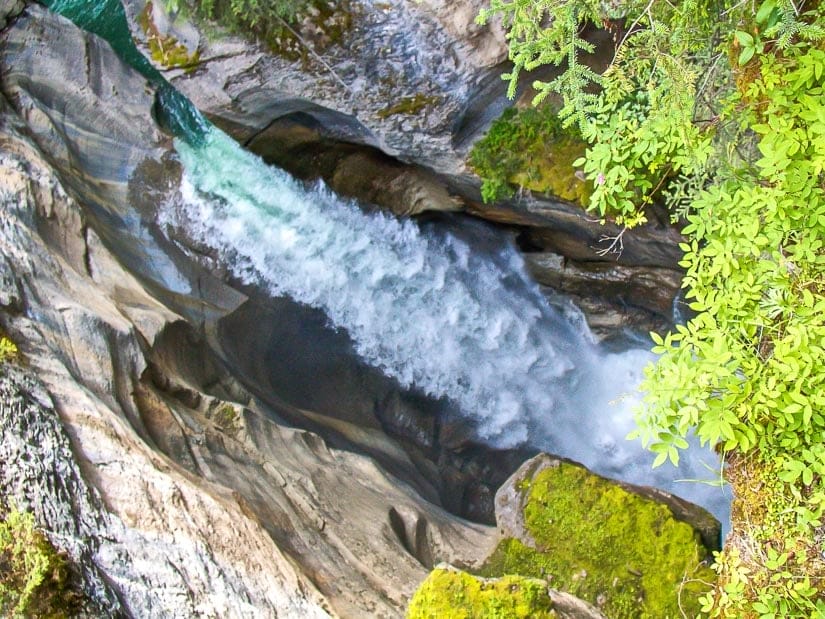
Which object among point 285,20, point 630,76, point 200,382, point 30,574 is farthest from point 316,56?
point 30,574

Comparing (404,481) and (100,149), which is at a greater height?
(100,149)

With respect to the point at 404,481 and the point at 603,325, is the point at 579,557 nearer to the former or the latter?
the point at 404,481

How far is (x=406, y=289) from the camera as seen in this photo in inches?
368

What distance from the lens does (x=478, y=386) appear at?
9.16m

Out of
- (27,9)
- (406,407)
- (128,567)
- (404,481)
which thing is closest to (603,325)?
(406,407)

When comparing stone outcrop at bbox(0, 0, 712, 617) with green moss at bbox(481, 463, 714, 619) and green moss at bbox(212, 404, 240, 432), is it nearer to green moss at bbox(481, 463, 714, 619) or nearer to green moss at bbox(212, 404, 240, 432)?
green moss at bbox(212, 404, 240, 432)

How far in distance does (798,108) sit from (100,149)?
808cm

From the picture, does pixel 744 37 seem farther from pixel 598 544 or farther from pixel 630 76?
pixel 598 544

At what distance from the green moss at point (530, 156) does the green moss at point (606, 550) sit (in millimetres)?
2904

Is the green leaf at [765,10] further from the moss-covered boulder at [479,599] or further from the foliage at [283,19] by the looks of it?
the foliage at [283,19]

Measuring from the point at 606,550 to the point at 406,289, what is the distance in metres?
4.71

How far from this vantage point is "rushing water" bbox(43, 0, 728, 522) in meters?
9.12

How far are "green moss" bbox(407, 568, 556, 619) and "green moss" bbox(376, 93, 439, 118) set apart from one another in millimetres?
4937

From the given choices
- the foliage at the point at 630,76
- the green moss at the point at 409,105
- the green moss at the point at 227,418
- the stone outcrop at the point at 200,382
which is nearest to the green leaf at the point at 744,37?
the foliage at the point at 630,76
